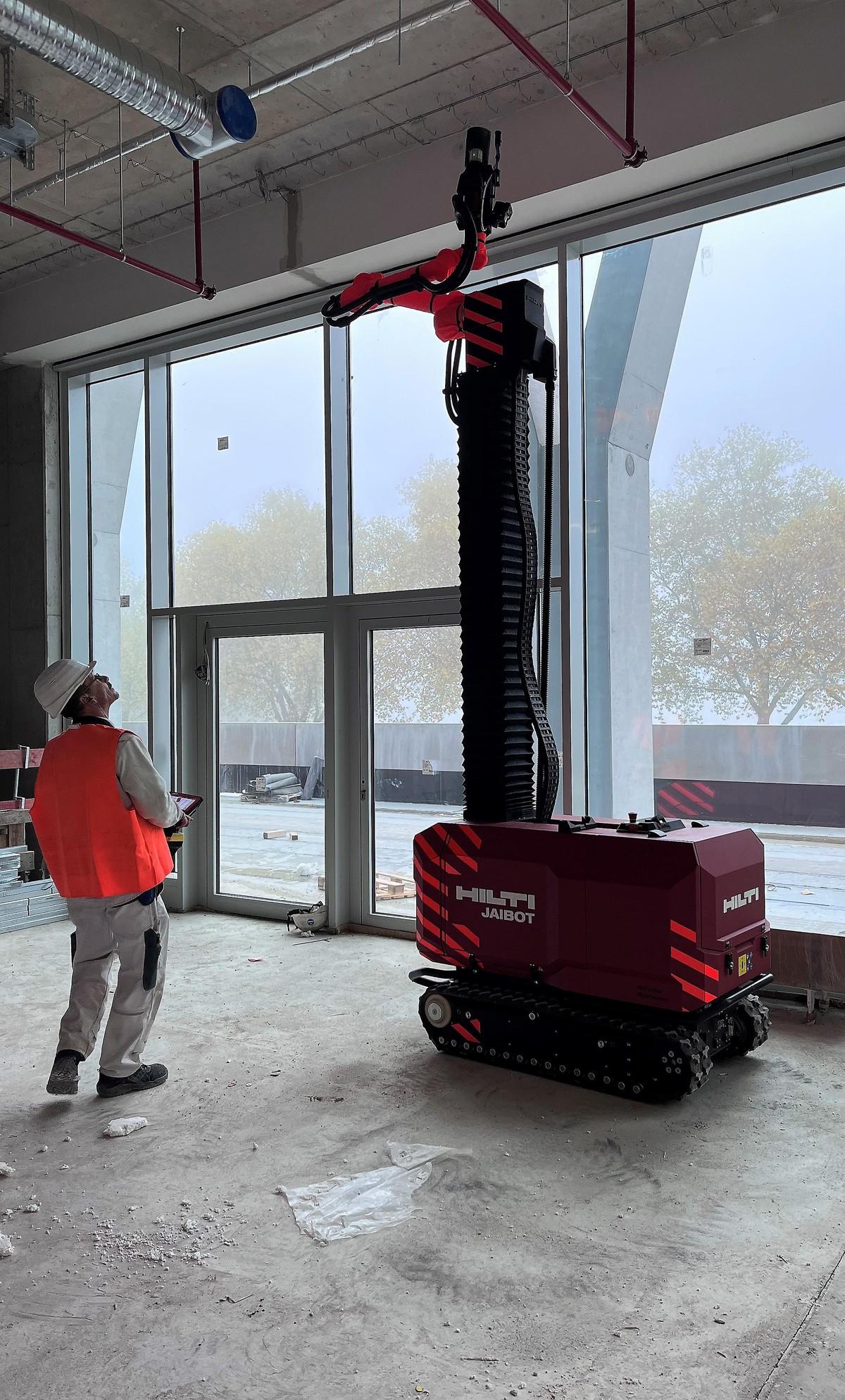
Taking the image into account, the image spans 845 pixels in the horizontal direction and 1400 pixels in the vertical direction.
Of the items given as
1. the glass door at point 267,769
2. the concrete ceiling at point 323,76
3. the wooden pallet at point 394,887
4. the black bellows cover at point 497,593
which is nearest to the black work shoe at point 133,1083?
the black bellows cover at point 497,593

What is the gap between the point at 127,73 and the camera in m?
4.15

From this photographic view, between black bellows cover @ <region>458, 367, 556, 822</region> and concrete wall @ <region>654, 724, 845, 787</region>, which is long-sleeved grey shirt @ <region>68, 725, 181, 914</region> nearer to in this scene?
black bellows cover @ <region>458, 367, 556, 822</region>

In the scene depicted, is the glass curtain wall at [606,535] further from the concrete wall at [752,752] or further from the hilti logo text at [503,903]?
the hilti logo text at [503,903]

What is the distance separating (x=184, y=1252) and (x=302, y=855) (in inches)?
157

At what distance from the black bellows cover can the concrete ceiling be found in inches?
66.5

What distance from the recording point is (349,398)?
6297 mm

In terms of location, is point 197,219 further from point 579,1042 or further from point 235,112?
point 579,1042

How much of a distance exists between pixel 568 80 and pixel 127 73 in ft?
5.80

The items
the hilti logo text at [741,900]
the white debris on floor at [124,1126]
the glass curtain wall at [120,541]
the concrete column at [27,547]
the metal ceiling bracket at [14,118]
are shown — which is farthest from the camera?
the concrete column at [27,547]

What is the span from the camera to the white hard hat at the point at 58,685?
379cm

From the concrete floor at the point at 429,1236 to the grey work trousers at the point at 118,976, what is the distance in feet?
0.64

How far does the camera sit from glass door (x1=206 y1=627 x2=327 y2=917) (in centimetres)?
653

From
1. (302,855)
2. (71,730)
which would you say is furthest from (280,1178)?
(302,855)

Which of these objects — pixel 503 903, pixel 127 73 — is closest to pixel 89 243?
pixel 127 73
